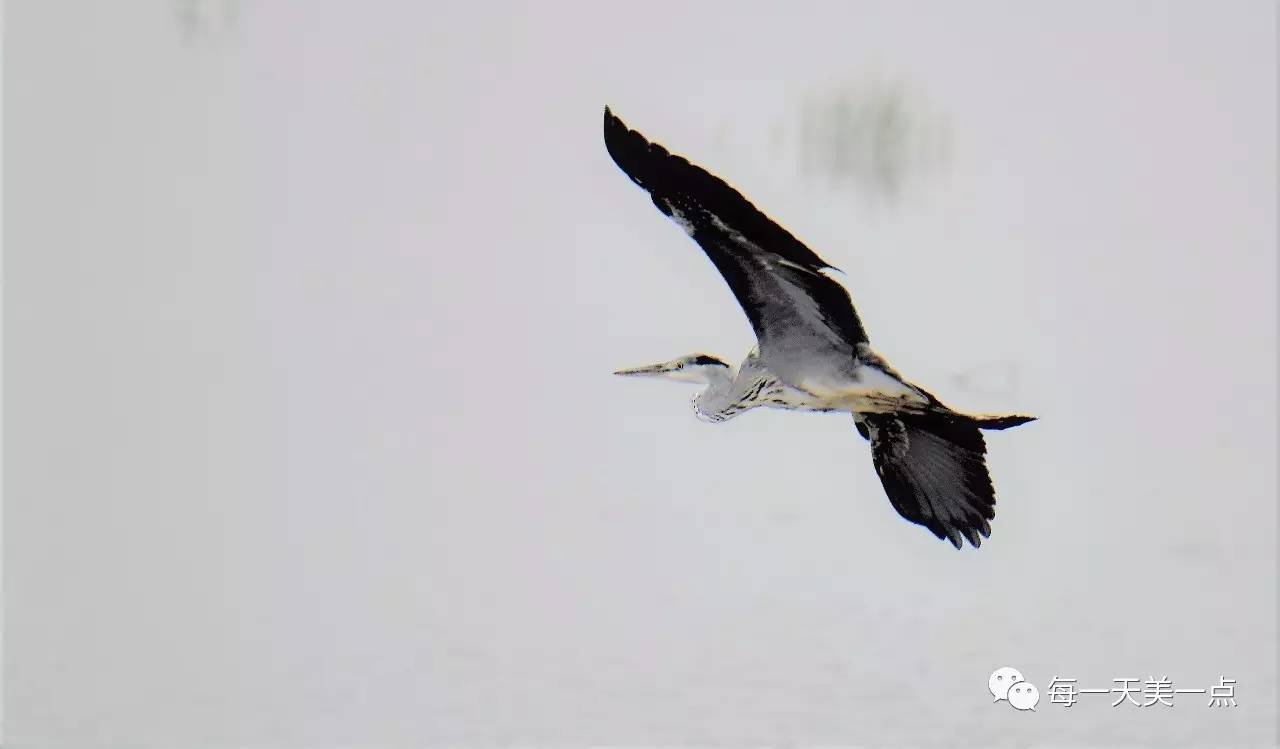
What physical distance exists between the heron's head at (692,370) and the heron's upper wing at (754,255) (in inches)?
8.0

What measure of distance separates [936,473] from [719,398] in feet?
1.98

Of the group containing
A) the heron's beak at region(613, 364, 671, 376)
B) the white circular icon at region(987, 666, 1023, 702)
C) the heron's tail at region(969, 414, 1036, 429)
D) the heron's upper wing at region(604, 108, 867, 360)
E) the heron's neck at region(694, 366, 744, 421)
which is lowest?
the white circular icon at region(987, 666, 1023, 702)

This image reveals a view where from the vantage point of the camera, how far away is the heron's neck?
435 cm

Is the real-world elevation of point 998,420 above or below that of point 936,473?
above

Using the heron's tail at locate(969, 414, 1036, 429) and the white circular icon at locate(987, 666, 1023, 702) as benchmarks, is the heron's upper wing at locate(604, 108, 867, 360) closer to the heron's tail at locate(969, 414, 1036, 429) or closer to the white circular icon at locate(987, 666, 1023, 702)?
the heron's tail at locate(969, 414, 1036, 429)

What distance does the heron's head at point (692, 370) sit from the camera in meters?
4.40

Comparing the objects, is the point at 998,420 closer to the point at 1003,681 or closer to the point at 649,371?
the point at 649,371

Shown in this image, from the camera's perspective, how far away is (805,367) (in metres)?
4.19

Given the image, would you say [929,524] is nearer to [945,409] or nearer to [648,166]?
[945,409]

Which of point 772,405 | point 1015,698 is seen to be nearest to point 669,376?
point 772,405

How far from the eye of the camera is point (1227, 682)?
9445mm

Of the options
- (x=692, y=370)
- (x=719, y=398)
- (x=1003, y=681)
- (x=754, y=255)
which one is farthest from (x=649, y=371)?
(x=1003, y=681)

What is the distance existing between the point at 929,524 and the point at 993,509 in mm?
156

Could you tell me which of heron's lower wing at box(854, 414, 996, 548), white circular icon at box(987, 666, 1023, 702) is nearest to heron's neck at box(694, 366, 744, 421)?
heron's lower wing at box(854, 414, 996, 548)
